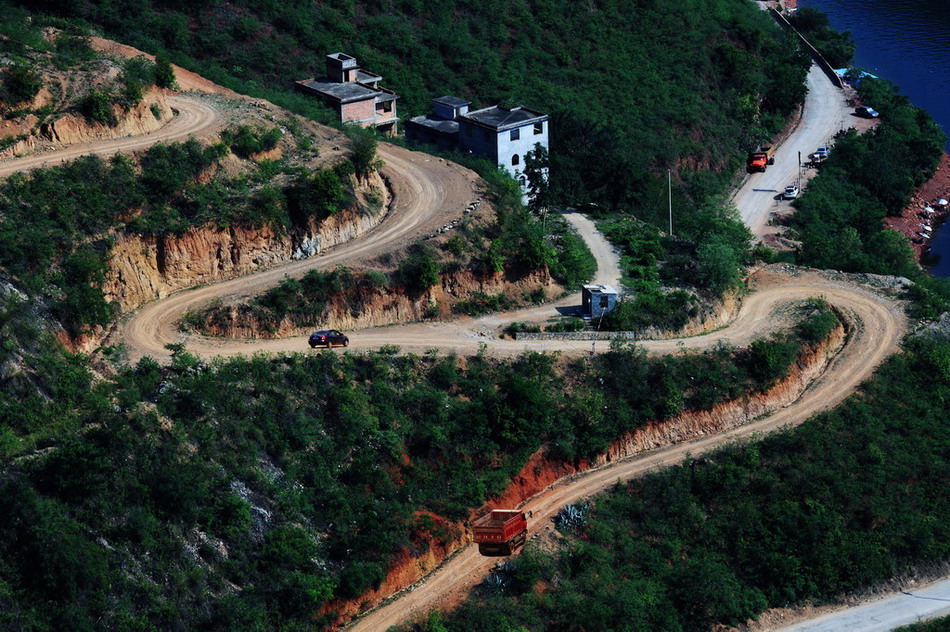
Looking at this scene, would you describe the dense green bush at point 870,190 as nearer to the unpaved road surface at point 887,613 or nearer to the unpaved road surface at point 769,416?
the unpaved road surface at point 769,416

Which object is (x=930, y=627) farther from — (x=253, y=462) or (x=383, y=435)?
(x=253, y=462)

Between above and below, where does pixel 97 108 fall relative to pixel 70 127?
above

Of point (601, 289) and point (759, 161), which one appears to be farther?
point (759, 161)

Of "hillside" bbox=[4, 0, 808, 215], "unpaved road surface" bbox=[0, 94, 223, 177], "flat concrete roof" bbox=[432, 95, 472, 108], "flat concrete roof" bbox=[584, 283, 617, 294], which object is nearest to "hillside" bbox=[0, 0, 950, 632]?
"unpaved road surface" bbox=[0, 94, 223, 177]

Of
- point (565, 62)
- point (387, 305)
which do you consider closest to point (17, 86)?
point (387, 305)

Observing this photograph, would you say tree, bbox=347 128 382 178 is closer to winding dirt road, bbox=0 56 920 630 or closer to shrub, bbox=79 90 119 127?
winding dirt road, bbox=0 56 920 630

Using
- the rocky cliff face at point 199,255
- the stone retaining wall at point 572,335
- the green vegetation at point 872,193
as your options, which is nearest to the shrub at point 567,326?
the stone retaining wall at point 572,335
